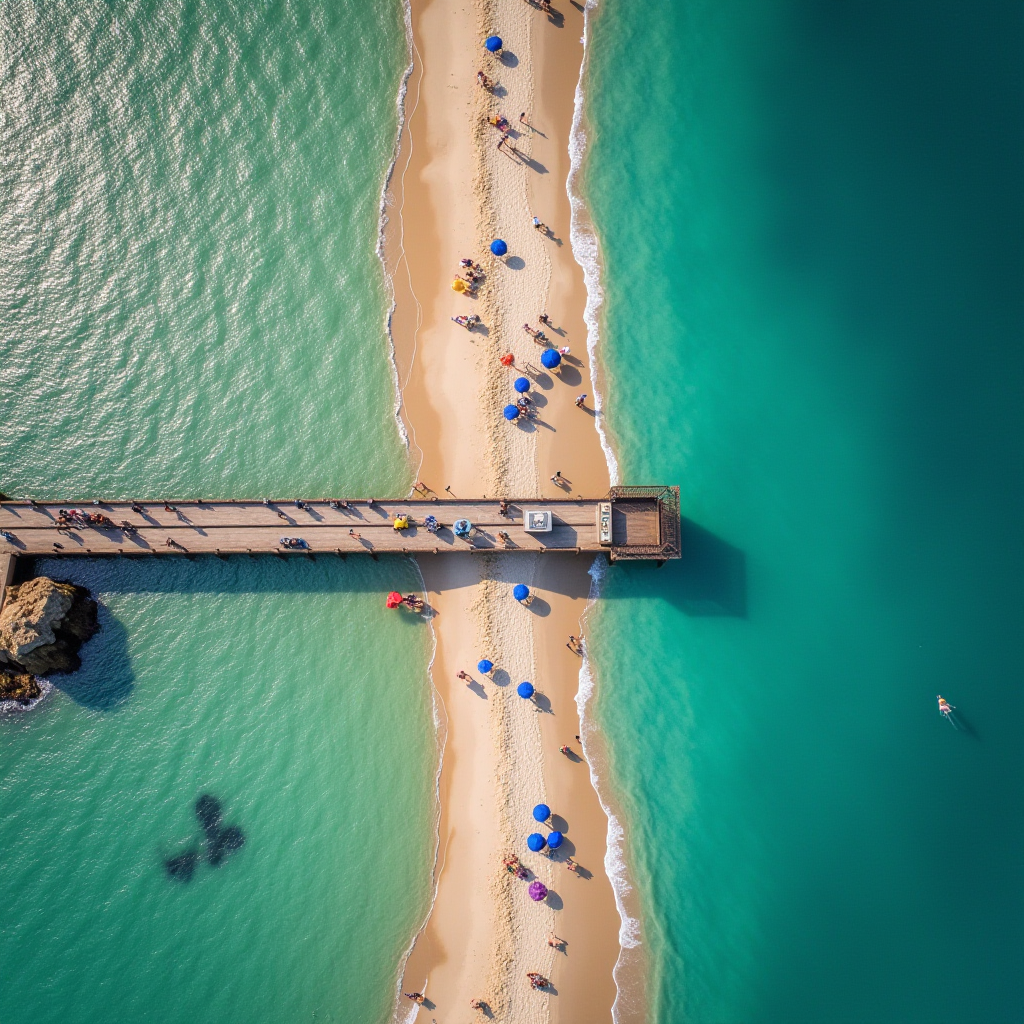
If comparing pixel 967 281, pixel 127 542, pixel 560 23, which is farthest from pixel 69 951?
pixel 967 281

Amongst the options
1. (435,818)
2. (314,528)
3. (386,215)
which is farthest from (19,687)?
(386,215)

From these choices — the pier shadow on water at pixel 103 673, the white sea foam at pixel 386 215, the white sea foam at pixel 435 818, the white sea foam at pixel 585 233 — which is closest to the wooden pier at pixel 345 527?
the white sea foam at pixel 435 818

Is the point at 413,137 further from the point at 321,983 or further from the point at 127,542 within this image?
the point at 321,983

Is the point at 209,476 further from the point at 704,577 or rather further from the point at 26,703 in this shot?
the point at 704,577

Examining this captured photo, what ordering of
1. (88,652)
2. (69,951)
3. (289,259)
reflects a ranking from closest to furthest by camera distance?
(69,951) < (88,652) < (289,259)

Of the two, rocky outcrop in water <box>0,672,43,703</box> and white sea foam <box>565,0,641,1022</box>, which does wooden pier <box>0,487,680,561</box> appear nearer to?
white sea foam <box>565,0,641,1022</box>

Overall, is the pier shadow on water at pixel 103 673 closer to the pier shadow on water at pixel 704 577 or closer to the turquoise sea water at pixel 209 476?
the turquoise sea water at pixel 209 476

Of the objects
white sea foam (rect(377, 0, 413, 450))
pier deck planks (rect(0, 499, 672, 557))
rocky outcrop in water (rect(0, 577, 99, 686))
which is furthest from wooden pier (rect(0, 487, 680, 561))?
white sea foam (rect(377, 0, 413, 450))
